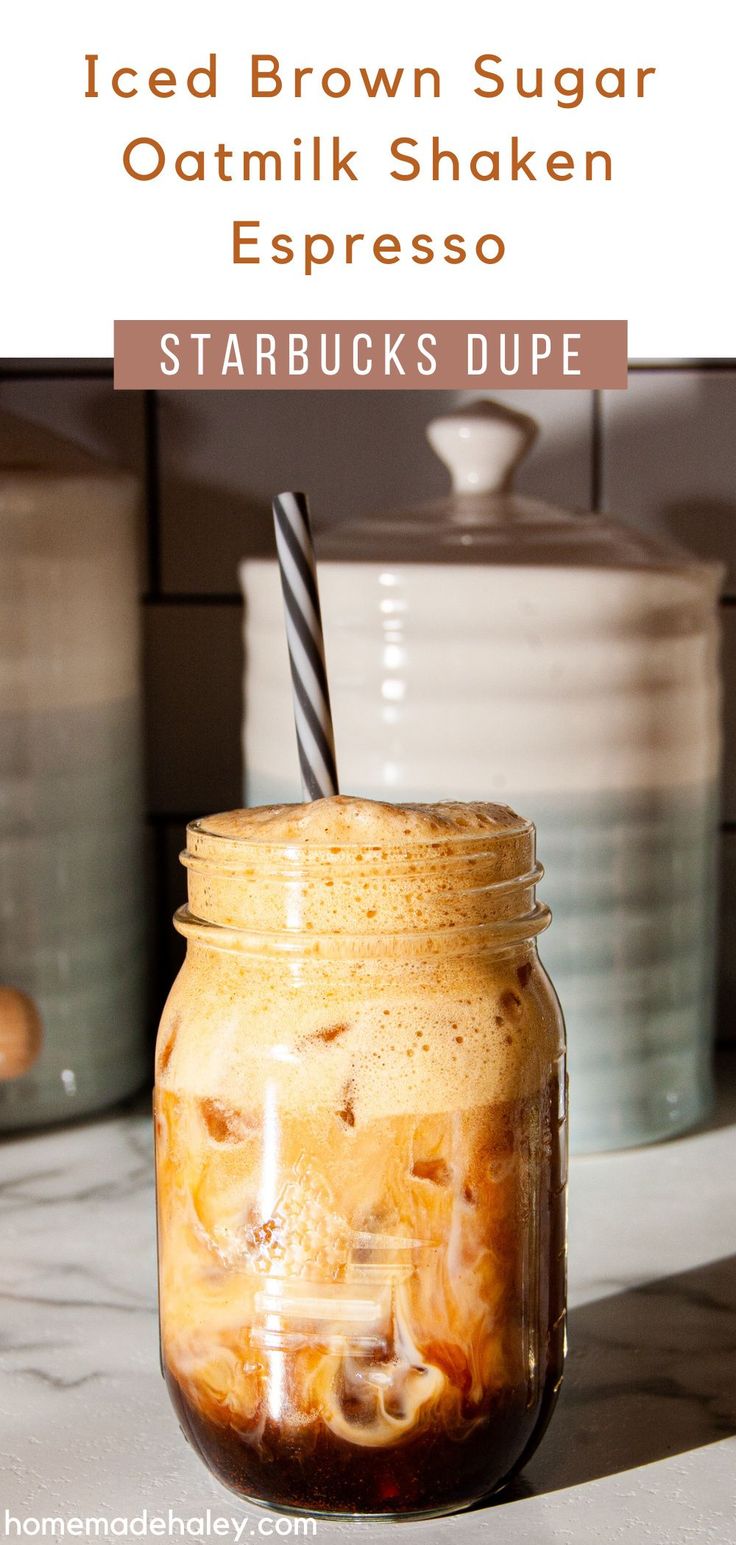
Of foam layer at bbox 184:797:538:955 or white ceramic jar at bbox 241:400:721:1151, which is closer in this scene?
foam layer at bbox 184:797:538:955

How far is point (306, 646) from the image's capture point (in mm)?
411

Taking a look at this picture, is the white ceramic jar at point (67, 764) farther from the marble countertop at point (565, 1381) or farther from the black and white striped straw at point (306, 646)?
the black and white striped straw at point (306, 646)

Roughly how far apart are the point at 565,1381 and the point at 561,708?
0.86ft

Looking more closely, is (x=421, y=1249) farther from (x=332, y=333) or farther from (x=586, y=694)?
(x=332, y=333)

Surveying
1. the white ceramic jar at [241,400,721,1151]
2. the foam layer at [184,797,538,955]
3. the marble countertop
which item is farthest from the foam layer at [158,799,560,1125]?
the white ceramic jar at [241,400,721,1151]

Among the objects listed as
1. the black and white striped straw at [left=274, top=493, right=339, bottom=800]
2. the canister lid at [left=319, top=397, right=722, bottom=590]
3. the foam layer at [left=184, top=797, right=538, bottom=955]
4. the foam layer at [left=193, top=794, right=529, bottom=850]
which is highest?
the canister lid at [left=319, top=397, right=722, bottom=590]

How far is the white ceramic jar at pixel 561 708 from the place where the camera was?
1.99 feet

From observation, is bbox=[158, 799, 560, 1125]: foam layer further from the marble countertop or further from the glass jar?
the marble countertop

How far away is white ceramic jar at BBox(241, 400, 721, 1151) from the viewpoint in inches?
23.9

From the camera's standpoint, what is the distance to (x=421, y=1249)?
35 centimetres

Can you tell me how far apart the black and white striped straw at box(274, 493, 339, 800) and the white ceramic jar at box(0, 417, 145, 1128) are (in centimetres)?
25

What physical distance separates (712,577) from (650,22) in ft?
0.73

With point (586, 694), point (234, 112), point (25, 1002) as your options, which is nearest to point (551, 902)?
point (586, 694)

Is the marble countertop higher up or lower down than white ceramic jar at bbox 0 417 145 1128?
lower down
